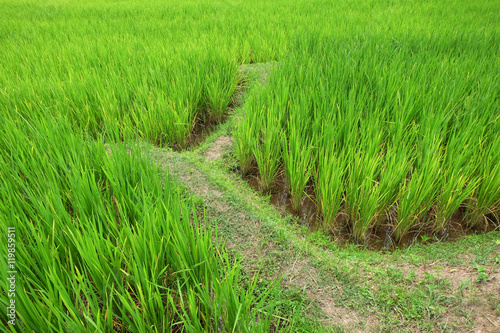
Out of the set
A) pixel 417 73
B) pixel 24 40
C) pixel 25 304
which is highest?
pixel 24 40

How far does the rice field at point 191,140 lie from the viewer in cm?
78

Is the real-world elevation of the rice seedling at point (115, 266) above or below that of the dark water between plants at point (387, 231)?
above

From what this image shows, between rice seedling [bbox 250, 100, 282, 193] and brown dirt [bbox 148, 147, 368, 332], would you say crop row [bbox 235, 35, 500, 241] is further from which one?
brown dirt [bbox 148, 147, 368, 332]

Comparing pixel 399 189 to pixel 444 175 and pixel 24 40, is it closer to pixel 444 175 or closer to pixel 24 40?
pixel 444 175

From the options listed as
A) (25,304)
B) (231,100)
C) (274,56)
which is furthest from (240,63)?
(25,304)

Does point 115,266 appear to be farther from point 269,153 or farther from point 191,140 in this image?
point 191,140

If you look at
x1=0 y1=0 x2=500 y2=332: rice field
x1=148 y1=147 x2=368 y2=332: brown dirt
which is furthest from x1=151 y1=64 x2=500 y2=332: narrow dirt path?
x1=0 y1=0 x2=500 y2=332: rice field

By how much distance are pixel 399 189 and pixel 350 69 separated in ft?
3.86

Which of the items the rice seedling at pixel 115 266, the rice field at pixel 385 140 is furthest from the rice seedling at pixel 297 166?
the rice seedling at pixel 115 266

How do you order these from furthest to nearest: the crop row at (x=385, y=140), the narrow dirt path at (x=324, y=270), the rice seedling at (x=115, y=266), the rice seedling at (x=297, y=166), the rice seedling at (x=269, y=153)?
the rice seedling at (x=269, y=153) < the rice seedling at (x=297, y=166) < the crop row at (x=385, y=140) < the narrow dirt path at (x=324, y=270) < the rice seedling at (x=115, y=266)

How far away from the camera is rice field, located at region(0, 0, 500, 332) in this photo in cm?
78

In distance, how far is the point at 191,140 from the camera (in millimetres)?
2145

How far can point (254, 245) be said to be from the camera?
118cm

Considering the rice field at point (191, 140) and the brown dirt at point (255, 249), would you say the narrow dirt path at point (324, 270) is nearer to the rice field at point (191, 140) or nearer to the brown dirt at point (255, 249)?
the brown dirt at point (255, 249)
